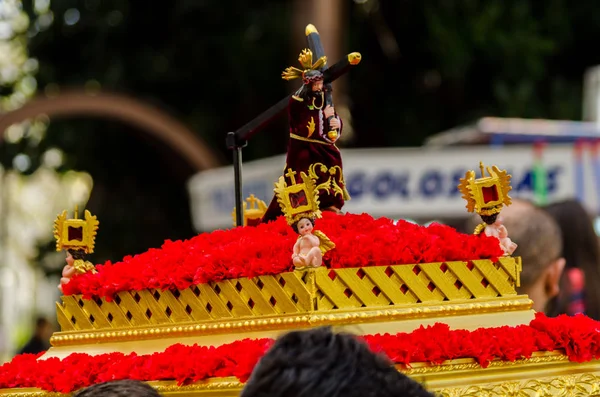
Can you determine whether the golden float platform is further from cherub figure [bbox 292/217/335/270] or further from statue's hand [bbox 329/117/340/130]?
statue's hand [bbox 329/117/340/130]

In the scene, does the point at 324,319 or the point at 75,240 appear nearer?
the point at 324,319

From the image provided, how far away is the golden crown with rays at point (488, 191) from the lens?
293 cm

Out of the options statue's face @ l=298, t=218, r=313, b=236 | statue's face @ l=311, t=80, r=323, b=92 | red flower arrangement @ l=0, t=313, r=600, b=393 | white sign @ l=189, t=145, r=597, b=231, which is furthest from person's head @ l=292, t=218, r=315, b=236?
white sign @ l=189, t=145, r=597, b=231

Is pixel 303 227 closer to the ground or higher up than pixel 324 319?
higher up

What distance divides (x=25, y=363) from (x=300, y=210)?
3.24ft

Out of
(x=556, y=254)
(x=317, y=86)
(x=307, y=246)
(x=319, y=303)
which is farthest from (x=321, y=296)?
(x=556, y=254)

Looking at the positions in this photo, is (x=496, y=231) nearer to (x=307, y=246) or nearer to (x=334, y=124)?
(x=334, y=124)

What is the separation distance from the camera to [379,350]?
2.34 metres

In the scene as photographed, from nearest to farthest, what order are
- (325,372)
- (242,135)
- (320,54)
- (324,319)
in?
(325,372) < (324,319) < (320,54) < (242,135)

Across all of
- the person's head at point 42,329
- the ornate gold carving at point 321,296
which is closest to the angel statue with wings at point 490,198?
the ornate gold carving at point 321,296

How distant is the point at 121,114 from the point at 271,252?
1014cm

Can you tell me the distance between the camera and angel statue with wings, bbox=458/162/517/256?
293 cm

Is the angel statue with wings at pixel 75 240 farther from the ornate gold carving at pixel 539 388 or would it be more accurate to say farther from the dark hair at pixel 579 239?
the dark hair at pixel 579 239

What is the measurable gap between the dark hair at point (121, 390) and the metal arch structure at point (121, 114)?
10.2 meters
